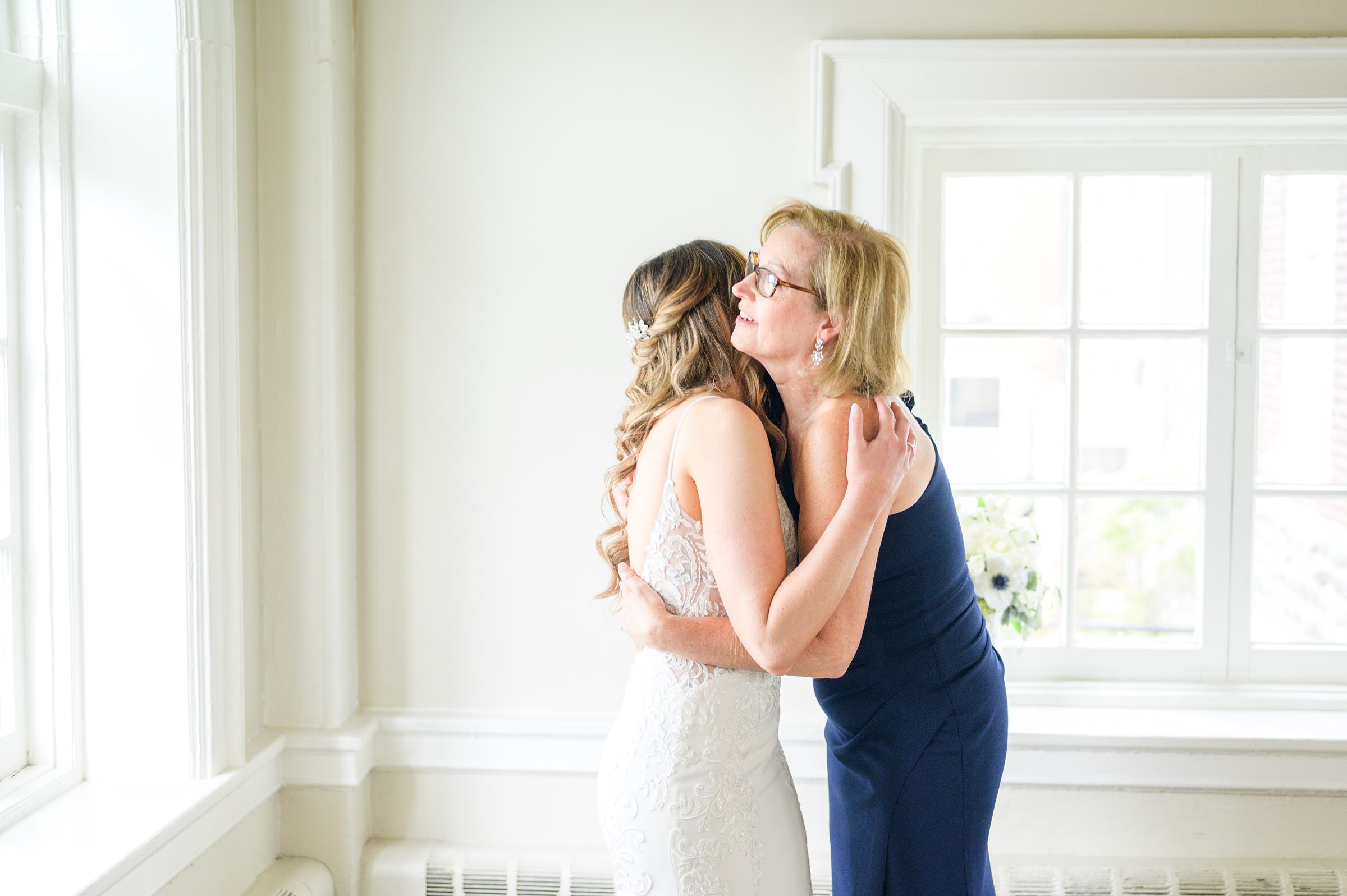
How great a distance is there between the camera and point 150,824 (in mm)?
1558

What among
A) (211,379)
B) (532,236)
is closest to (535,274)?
(532,236)

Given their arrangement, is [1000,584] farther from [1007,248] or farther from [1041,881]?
[1007,248]

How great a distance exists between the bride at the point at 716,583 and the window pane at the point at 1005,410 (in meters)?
0.96

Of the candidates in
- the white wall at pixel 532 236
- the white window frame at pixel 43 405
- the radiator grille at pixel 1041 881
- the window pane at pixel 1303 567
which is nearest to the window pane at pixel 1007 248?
the white wall at pixel 532 236

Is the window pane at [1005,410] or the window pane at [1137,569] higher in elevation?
the window pane at [1005,410]

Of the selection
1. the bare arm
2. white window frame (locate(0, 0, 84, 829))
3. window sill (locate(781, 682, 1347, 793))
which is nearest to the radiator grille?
window sill (locate(781, 682, 1347, 793))

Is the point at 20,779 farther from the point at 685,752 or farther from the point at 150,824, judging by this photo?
the point at 685,752

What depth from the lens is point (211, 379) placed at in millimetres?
1694

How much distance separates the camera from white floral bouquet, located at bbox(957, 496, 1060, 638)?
2.03 meters

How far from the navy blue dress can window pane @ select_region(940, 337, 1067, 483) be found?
84 centimetres

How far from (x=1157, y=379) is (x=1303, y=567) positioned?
580 mm

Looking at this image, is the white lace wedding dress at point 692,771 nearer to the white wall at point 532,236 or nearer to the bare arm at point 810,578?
the bare arm at point 810,578

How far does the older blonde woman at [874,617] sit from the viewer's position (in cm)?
132

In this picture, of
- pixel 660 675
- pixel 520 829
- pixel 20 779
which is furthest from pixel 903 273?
pixel 20 779
